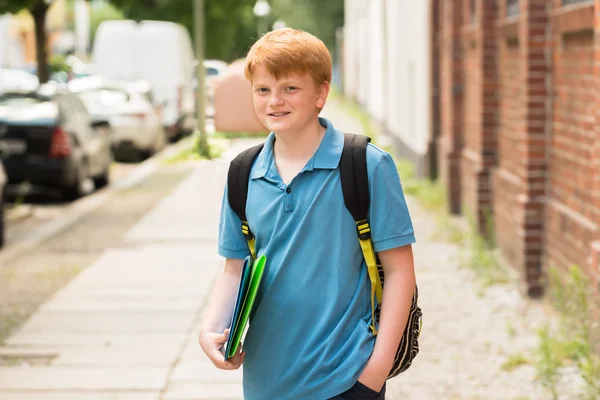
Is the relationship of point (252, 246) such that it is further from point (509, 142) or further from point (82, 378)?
point (509, 142)

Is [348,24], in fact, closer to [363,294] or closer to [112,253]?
[112,253]

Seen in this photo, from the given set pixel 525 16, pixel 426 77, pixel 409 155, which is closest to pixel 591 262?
pixel 525 16

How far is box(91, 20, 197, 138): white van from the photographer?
2419 cm

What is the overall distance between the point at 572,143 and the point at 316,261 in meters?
4.80

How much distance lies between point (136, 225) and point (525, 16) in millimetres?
5784

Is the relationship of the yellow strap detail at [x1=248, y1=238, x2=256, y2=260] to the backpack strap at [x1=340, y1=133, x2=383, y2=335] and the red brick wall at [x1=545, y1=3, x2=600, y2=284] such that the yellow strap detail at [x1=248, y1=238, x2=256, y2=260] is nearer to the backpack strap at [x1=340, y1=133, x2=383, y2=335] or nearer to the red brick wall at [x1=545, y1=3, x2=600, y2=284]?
the backpack strap at [x1=340, y1=133, x2=383, y2=335]

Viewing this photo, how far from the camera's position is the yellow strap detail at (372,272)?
259cm

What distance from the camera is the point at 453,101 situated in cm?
1246

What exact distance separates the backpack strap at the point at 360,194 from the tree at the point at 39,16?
16.3 m

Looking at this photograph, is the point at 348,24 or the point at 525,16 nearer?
the point at 525,16

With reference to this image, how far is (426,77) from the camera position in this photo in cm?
1509

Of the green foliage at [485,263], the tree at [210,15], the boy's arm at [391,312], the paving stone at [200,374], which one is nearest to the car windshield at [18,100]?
the green foliage at [485,263]

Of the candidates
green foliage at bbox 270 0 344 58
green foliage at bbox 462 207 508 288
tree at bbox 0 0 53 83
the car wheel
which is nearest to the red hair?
green foliage at bbox 462 207 508 288

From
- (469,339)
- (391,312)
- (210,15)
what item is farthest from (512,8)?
(210,15)
